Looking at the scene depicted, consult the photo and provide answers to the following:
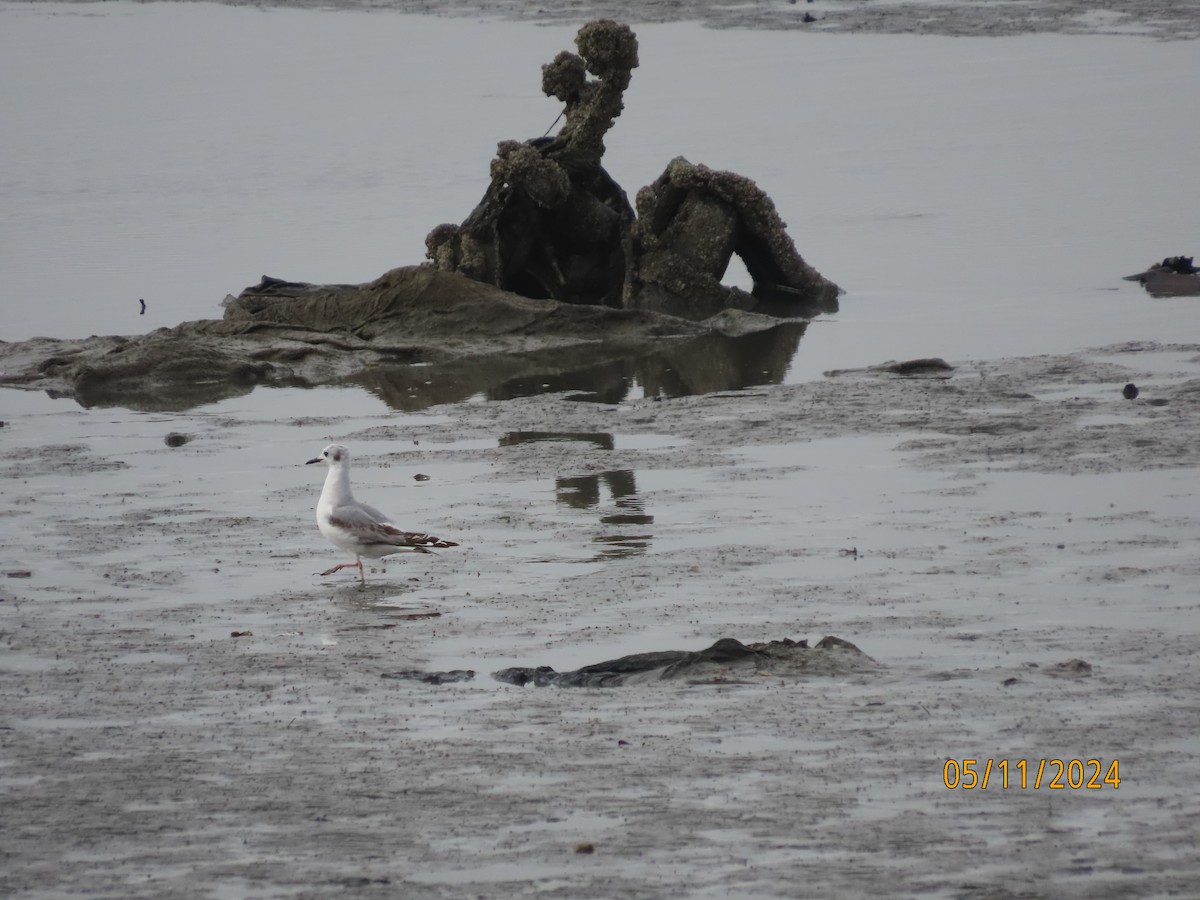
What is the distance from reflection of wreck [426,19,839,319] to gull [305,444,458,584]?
7461mm

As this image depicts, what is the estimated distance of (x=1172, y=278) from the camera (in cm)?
1694

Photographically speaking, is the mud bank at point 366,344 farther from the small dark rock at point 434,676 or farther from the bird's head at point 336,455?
the small dark rock at point 434,676

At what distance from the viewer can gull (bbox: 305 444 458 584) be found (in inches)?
365

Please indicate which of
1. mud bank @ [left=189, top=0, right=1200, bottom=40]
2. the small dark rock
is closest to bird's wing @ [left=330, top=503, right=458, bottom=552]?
the small dark rock

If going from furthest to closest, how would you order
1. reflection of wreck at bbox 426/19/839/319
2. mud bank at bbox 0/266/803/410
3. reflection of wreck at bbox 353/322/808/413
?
reflection of wreck at bbox 426/19/839/319 < mud bank at bbox 0/266/803/410 < reflection of wreck at bbox 353/322/808/413

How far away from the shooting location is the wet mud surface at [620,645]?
19.2 ft

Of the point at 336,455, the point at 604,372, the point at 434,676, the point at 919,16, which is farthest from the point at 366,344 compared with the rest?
the point at 919,16

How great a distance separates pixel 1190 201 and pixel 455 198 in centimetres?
868

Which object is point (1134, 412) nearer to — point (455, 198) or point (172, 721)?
point (172, 721)

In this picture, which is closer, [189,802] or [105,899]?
[105,899]

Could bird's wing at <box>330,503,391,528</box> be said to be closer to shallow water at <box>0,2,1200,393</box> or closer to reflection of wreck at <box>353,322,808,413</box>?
reflection of wreck at <box>353,322,808,413</box>

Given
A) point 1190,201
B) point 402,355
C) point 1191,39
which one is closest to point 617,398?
point 402,355

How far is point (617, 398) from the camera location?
1368 cm
